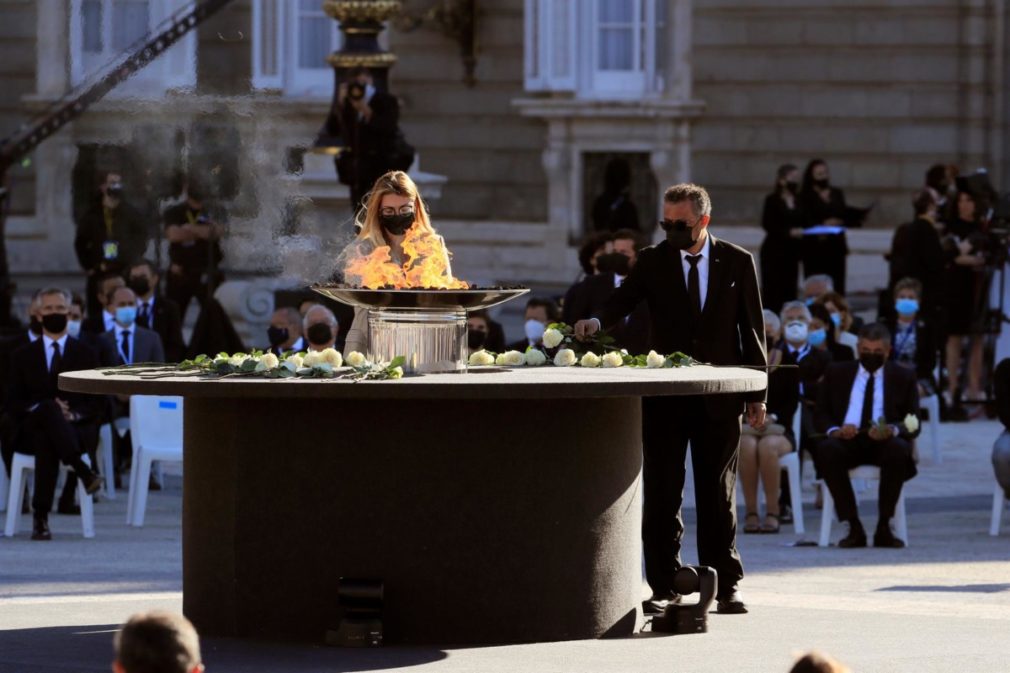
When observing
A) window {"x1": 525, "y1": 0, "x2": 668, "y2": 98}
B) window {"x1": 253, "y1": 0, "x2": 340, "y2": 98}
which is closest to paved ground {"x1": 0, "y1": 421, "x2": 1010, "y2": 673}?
window {"x1": 525, "y1": 0, "x2": 668, "y2": 98}

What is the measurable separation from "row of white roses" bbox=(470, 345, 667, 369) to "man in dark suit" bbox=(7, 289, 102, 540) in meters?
4.49

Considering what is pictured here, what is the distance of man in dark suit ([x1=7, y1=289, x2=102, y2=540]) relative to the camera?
14086 millimetres

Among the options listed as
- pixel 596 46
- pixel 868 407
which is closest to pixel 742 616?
pixel 868 407

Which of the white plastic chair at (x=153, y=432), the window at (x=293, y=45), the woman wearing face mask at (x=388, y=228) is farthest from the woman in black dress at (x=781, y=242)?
the woman wearing face mask at (x=388, y=228)

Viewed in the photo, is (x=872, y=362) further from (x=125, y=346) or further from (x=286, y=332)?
(x=125, y=346)

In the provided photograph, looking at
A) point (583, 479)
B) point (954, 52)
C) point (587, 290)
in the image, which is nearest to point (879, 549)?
point (587, 290)

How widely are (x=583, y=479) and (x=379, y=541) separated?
0.77 meters

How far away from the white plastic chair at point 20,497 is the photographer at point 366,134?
6.69 metres

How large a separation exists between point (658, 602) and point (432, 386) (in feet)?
5.71

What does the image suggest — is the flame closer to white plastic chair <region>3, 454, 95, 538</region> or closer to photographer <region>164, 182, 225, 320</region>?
white plastic chair <region>3, 454, 95, 538</region>

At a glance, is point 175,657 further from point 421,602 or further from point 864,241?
point 864,241

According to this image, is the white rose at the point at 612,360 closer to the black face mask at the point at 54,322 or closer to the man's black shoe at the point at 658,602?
the man's black shoe at the point at 658,602

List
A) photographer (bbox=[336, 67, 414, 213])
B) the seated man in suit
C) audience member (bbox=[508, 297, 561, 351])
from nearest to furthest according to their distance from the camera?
1. the seated man in suit
2. audience member (bbox=[508, 297, 561, 351])
3. photographer (bbox=[336, 67, 414, 213])

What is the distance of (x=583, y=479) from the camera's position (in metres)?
9.38
